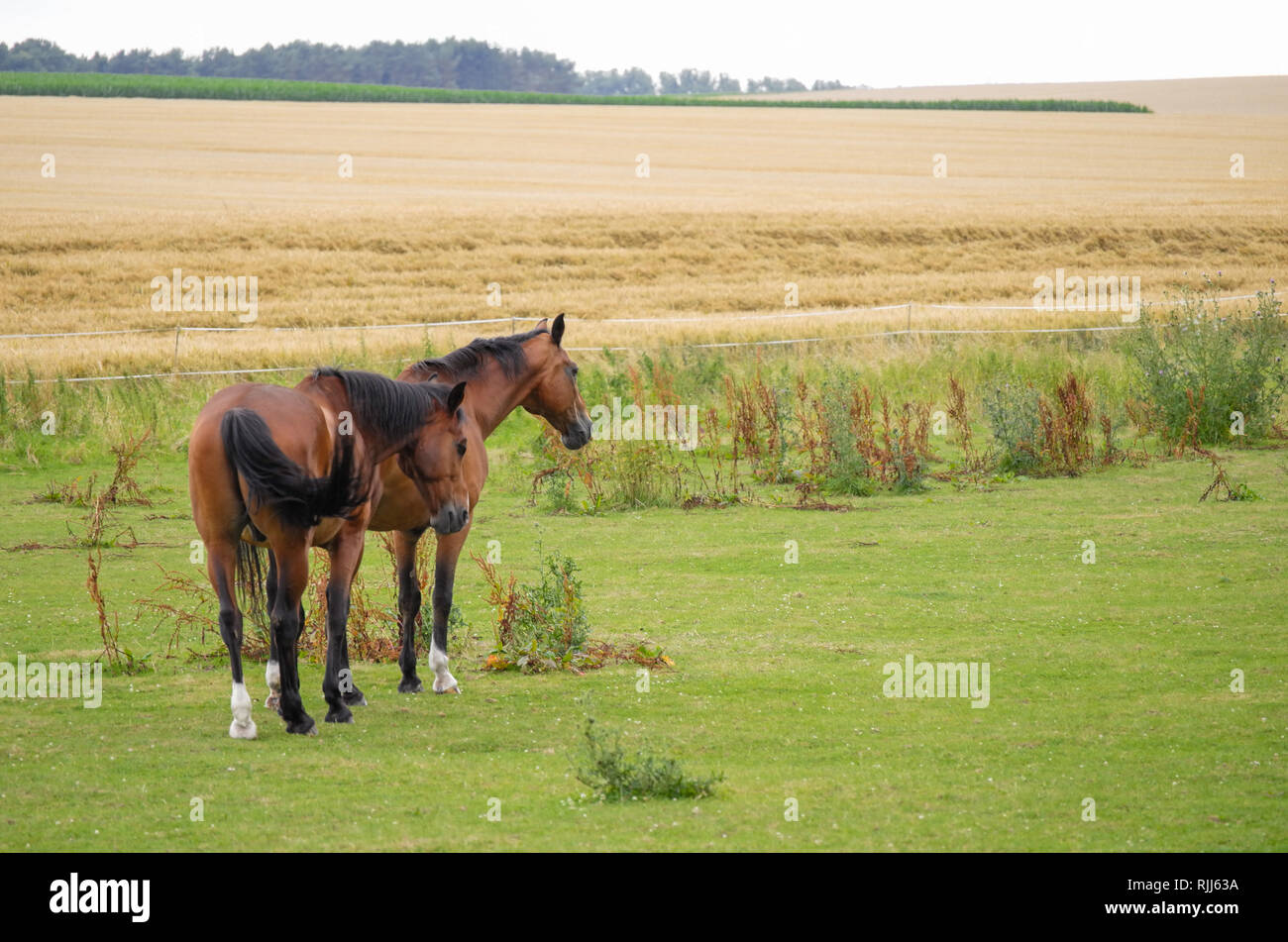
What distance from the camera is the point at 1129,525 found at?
46.4 feet

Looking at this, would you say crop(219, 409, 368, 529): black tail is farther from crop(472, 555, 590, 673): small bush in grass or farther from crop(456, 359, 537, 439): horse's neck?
crop(472, 555, 590, 673): small bush in grass

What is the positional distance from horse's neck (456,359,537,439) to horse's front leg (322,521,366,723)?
1.58m

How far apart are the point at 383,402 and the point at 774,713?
3.09 metres

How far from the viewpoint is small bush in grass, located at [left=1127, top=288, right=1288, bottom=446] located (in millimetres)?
18844

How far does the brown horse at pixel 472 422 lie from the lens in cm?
877

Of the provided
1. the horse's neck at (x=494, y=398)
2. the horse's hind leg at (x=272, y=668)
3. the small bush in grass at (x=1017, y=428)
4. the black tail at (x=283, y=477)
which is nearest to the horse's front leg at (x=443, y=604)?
the horse's hind leg at (x=272, y=668)

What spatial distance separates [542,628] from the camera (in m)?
9.69

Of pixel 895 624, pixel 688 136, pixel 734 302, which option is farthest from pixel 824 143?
pixel 895 624

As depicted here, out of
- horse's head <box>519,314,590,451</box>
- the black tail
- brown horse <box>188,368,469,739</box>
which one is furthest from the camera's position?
horse's head <box>519,314,590,451</box>

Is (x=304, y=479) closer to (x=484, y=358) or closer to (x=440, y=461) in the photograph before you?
(x=440, y=461)

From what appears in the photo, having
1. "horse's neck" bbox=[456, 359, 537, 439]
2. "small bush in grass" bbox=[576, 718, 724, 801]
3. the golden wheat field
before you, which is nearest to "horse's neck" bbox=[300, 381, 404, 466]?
"horse's neck" bbox=[456, 359, 537, 439]

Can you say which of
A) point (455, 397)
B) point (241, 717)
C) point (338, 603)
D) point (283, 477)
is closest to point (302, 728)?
point (241, 717)

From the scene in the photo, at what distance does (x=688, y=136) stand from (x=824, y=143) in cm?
769
